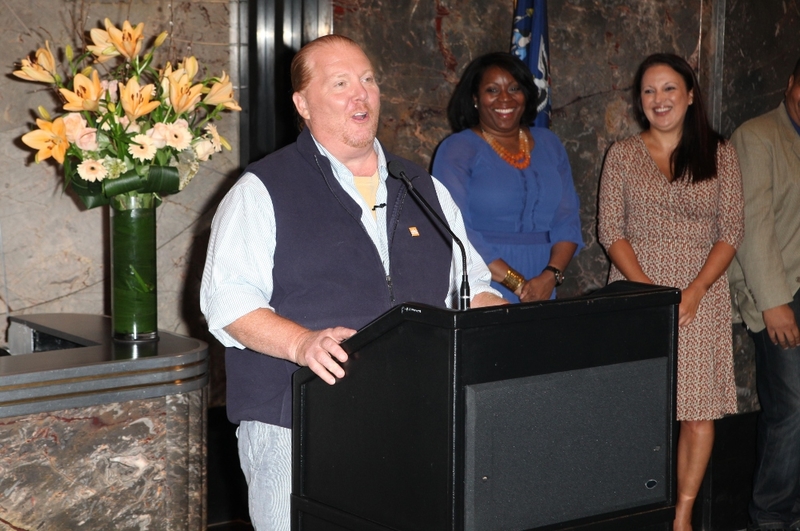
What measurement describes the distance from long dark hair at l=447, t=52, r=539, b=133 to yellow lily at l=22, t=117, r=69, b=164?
155 centimetres

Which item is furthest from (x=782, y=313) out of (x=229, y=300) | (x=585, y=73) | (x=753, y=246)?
(x=229, y=300)

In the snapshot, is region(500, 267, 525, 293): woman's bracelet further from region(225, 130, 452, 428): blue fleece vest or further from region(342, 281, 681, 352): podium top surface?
region(342, 281, 681, 352): podium top surface

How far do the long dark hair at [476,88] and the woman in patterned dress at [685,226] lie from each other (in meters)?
0.37

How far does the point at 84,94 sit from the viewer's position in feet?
7.89

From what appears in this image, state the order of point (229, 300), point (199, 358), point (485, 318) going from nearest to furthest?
point (485, 318), point (229, 300), point (199, 358)

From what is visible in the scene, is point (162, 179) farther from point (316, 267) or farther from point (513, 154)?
point (513, 154)

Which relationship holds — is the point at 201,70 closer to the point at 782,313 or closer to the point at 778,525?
the point at 782,313

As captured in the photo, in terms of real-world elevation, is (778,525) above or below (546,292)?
below

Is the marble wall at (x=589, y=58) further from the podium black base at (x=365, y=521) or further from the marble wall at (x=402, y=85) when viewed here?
the podium black base at (x=365, y=521)

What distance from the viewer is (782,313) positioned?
360 cm

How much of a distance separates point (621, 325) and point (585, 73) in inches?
98.4

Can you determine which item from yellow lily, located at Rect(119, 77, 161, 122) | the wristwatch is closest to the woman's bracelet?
the wristwatch

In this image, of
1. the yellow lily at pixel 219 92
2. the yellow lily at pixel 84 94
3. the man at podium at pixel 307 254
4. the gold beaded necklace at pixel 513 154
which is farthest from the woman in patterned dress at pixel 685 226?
the yellow lily at pixel 84 94

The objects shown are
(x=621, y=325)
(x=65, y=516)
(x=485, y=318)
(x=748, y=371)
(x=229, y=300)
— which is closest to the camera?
(x=485, y=318)
